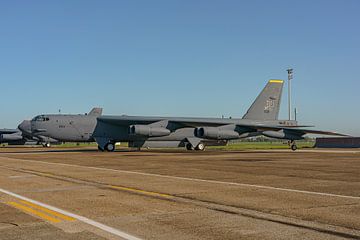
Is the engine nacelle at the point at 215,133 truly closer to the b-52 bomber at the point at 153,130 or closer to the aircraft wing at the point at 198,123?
the b-52 bomber at the point at 153,130

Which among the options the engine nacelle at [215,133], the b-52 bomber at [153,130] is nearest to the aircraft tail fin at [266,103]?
the b-52 bomber at [153,130]

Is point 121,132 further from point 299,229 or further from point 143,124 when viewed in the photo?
point 299,229

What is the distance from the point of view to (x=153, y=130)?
41.2m

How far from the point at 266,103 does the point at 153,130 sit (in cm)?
1453

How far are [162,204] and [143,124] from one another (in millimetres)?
34781

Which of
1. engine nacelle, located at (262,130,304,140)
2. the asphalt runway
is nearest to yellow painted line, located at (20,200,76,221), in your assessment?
the asphalt runway

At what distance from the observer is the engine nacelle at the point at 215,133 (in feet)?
135

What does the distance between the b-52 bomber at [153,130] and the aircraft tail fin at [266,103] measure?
126cm

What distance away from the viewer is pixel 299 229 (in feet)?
20.8

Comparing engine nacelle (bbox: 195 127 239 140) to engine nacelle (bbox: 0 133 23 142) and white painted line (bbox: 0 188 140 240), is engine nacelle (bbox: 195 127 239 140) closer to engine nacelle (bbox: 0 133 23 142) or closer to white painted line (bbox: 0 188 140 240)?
white painted line (bbox: 0 188 140 240)

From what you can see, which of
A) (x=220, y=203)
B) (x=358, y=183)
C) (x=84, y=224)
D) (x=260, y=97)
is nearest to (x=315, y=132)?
(x=260, y=97)

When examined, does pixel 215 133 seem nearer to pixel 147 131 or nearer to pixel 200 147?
pixel 200 147

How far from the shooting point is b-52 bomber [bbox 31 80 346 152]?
41.6 m

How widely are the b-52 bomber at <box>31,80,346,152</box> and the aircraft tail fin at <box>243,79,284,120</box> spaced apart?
4.13 ft
